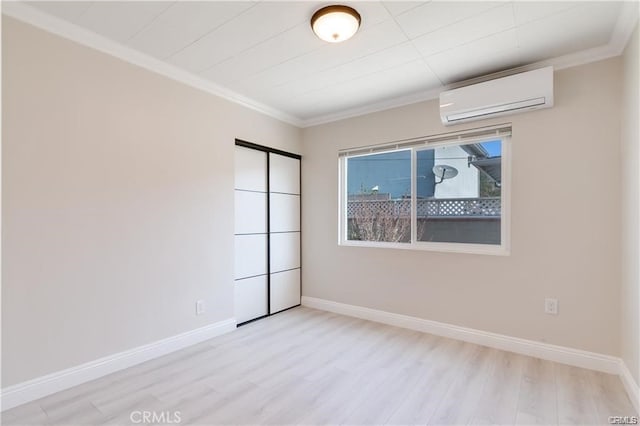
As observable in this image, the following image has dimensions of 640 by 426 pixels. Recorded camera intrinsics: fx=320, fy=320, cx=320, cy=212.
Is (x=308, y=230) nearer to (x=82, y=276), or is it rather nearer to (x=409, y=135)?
(x=409, y=135)

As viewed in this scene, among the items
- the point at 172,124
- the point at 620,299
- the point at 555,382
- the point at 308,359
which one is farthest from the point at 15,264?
the point at 620,299

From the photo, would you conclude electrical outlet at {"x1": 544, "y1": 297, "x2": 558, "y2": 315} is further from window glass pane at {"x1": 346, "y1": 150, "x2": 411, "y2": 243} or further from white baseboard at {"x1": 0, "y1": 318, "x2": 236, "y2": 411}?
white baseboard at {"x1": 0, "y1": 318, "x2": 236, "y2": 411}

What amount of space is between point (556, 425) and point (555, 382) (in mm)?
564

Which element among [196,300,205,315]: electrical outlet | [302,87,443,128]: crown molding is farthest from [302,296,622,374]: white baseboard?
[302,87,443,128]: crown molding

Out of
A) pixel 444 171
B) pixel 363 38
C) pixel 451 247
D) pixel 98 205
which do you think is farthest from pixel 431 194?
pixel 98 205

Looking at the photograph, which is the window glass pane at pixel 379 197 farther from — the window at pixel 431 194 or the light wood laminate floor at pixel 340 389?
the light wood laminate floor at pixel 340 389

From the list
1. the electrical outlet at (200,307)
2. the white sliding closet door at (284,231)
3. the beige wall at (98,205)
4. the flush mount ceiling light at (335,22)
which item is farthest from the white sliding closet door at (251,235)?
the flush mount ceiling light at (335,22)

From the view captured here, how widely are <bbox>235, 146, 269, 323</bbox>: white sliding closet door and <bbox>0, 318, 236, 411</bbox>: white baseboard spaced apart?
50 centimetres

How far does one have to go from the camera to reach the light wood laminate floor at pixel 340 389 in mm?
1891

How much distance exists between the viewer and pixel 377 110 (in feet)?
11.9

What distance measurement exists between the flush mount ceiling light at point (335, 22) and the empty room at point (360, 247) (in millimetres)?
17

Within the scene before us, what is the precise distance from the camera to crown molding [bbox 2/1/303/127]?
200cm

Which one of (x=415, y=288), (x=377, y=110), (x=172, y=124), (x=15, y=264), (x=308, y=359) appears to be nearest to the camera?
(x=15, y=264)

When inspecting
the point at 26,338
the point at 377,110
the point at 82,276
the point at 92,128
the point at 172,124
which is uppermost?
the point at 377,110
